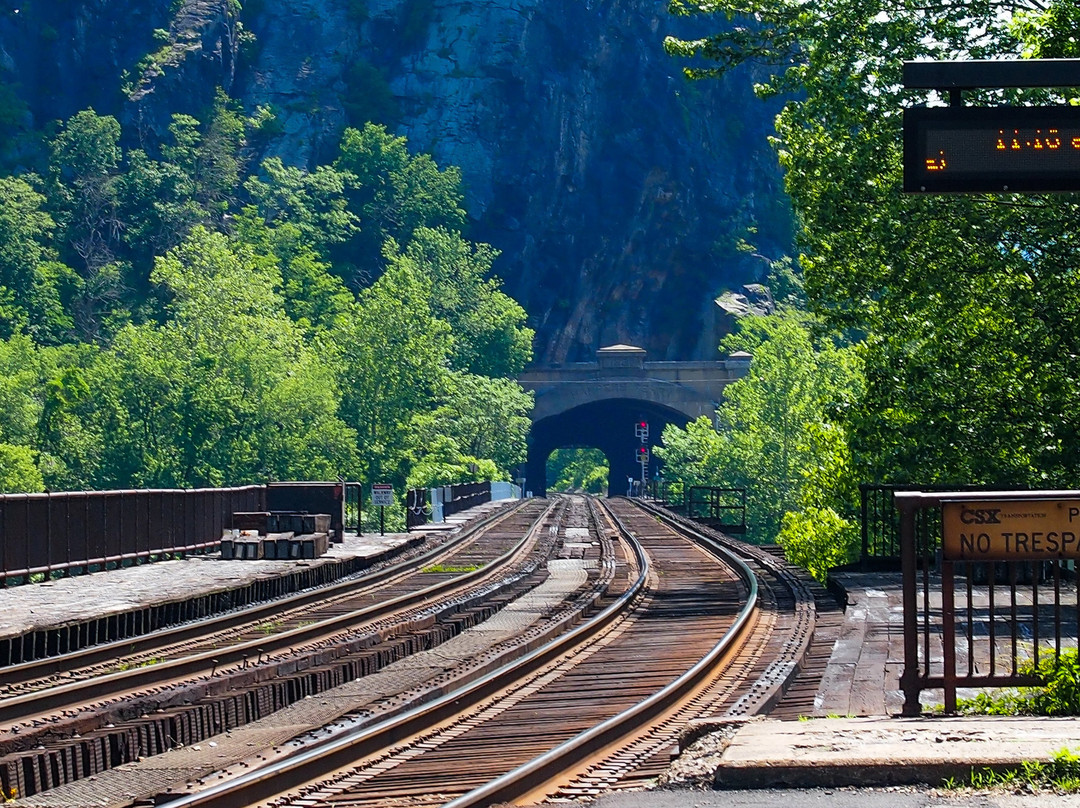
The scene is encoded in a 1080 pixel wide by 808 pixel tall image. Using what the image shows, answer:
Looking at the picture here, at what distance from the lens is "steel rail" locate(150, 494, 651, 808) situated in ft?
30.3

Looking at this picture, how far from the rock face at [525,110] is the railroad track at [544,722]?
105049 millimetres

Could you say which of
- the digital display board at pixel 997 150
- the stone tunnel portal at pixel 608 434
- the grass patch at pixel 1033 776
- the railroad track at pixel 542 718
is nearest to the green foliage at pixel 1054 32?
the railroad track at pixel 542 718

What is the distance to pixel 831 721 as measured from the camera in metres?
10.4

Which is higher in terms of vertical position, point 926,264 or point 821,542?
point 926,264

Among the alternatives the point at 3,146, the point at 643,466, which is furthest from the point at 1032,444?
the point at 3,146

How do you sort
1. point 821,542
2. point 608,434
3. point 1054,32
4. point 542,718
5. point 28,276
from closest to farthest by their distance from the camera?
point 542,718 → point 1054,32 → point 821,542 → point 28,276 → point 608,434

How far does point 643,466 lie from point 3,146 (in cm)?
5470

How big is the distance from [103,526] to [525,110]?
10344cm

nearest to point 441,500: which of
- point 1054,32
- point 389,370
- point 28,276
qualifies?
point 389,370

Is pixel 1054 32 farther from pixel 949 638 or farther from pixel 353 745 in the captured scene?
pixel 353 745

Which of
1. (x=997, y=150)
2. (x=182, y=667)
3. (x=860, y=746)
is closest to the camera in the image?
(x=860, y=746)

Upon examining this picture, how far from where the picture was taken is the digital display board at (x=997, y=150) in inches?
466

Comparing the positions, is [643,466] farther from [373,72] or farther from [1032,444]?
[1032,444]

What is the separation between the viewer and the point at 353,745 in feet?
35.6
